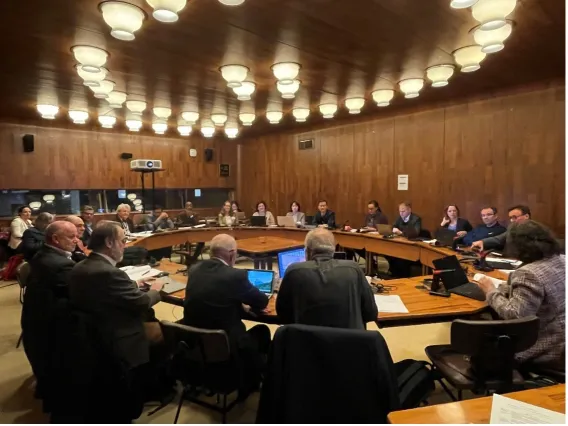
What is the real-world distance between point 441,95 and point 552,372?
16.2 feet

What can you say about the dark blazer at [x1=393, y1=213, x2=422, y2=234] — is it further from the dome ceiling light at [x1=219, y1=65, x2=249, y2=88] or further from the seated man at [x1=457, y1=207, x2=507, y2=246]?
the dome ceiling light at [x1=219, y1=65, x2=249, y2=88]

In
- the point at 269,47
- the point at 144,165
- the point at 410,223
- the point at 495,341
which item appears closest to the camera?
the point at 495,341

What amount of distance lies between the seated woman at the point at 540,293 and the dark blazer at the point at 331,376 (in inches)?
37.6

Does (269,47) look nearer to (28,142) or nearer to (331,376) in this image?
(331,376)

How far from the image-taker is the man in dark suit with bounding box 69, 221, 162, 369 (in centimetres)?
226

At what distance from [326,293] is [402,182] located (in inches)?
220

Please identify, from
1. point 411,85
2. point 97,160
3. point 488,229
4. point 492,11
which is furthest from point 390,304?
point 97,160

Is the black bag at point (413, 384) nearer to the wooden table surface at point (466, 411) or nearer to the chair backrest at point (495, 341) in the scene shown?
the chair backrest at point (495, 341)

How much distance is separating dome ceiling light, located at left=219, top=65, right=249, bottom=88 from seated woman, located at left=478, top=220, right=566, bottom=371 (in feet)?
10.0

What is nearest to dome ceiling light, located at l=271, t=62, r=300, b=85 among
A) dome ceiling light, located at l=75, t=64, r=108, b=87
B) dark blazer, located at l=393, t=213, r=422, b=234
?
dome ceiling light, located at l=75, t=64, r=108, b=87

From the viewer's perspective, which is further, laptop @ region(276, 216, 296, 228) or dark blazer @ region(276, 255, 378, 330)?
laptop @ region(276, 216, 296, 228)

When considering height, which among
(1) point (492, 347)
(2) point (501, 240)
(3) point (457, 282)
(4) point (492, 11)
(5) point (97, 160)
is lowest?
(1) point (492, 347)

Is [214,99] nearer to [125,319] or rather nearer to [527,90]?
[125,319]

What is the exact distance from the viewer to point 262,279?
293cm
